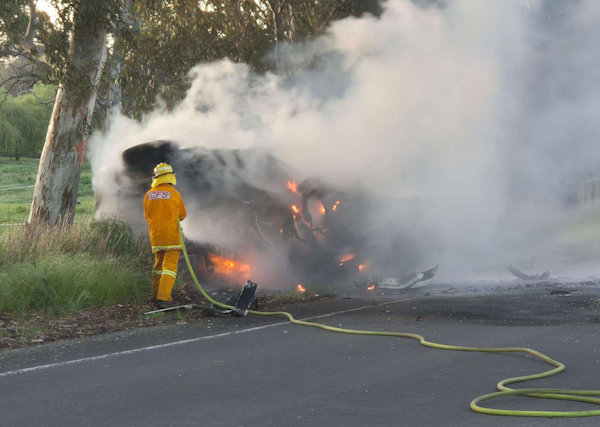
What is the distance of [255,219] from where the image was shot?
12.4 metres

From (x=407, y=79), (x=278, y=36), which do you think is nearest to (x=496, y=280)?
(x=407, y=79)

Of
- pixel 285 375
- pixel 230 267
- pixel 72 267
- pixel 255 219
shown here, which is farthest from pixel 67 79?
pixel 285 375

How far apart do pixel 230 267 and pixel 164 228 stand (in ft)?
8.54

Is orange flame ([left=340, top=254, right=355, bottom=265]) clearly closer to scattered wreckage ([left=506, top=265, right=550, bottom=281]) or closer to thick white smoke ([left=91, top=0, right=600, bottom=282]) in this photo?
thick white smoke ([left=91, top=0, right=600, bottom=282])

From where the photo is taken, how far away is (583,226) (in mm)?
25047

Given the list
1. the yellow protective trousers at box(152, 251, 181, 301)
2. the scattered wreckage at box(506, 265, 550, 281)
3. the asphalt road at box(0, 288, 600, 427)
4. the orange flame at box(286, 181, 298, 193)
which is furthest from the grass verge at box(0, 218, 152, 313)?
the scattered wreckage at box(506, 265, 550, 281)

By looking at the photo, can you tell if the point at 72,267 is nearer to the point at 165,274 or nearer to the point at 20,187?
the point at 165,274

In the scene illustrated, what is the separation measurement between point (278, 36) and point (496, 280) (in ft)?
34.6

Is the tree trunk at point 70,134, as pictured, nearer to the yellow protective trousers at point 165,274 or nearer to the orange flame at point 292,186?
the orange flame at point 292,186

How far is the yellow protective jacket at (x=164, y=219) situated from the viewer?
396 inches

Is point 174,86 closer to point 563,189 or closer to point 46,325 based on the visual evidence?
point 563,189

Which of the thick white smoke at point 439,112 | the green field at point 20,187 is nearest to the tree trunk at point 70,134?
the thick white smoke at point 439,112

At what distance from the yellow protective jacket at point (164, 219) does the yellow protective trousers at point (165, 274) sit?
0.11 metres

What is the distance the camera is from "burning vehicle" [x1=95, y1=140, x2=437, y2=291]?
1243cm
